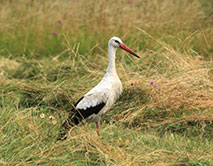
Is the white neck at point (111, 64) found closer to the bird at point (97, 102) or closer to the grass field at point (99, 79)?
the bird at point (97, 102)

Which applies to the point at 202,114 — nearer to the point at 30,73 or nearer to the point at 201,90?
the point at 201,90

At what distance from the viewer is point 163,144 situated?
390 cm

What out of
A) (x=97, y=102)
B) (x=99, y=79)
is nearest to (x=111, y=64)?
(x=97, y=102)

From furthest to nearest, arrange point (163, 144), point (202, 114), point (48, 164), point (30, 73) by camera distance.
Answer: point (30, 73), point (202, 114), point (163, 144), point (48, 164)

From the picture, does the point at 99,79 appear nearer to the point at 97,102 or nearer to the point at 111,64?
the point at 111,64

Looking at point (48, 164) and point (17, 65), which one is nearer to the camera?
point (48, 164)

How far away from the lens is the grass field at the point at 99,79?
3.49 metres

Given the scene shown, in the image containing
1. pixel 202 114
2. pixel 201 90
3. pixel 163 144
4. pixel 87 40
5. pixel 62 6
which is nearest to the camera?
pixel 163 144

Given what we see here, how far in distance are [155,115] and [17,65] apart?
10.0 ft

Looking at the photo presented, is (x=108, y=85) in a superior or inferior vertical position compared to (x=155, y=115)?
superior

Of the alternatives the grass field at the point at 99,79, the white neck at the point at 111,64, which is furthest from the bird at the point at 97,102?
the grass field at the point at 99,79

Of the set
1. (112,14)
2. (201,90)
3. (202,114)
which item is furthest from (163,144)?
(112,14)

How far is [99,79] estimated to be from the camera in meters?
5.39

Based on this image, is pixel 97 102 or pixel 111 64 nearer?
pixel 97 102
